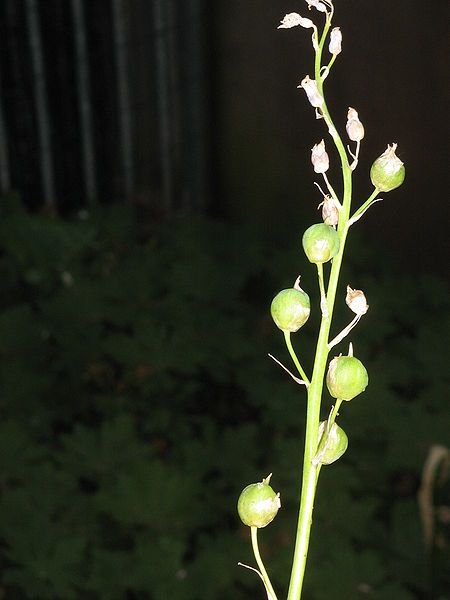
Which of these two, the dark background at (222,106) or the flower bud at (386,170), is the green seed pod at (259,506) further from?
the dark background at (222,106)

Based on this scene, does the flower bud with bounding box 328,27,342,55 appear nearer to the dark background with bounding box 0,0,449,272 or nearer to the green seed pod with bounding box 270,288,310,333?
the green seed pod with bounding box 270,288,310,333

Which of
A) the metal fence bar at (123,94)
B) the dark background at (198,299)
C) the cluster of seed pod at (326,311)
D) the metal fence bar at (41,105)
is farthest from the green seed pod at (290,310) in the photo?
the metal fence bar at (123,94)

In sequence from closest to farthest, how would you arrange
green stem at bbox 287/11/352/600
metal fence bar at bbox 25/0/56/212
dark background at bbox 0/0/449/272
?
green stem at bbox 287/11/352/600 < dark background at bbox 0/0/449/272 < metal fence bar at bbox 25/0/56/212

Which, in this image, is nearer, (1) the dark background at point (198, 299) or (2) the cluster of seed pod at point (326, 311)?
(2) the cluster of seed pod at point (326, 311)

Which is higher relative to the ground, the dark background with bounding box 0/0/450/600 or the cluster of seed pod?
the cluster of seed pod

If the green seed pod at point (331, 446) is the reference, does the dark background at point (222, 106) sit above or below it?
below

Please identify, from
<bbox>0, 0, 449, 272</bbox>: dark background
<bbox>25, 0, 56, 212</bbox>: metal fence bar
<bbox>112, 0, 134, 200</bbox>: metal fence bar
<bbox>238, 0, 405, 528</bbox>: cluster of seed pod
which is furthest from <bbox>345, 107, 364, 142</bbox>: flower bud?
<bbox>112, 0, 134, 200</bbox>: metal fence bar

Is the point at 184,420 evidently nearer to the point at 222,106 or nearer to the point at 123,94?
the point at 123,94
